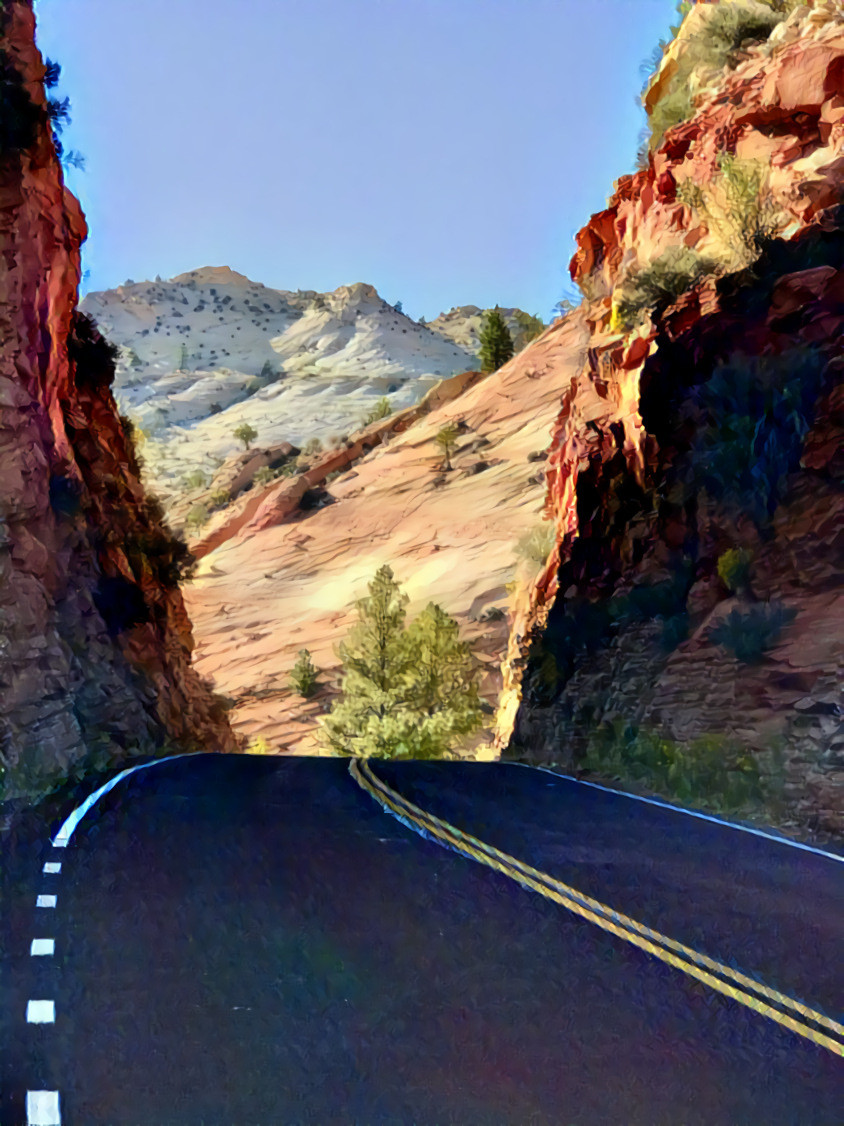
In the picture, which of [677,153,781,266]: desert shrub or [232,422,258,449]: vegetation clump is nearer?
[677,153,781,266]: desert shrub

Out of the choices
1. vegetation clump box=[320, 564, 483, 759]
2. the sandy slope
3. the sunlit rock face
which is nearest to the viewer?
the sunlit rock face

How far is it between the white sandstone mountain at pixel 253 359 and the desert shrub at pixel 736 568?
8243 centimetres

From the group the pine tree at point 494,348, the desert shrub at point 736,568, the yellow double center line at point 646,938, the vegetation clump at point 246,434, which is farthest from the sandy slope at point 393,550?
the yellow double center line at point 646,938

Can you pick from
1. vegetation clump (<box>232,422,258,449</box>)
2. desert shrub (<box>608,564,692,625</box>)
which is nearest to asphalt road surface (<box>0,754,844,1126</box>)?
desert shrub (<box>608,564,692,625</box>)

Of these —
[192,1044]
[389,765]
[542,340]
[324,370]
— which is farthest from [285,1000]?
[324,370]

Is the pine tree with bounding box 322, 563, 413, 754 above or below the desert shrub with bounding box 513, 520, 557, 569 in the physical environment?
below

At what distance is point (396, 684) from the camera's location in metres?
38.1

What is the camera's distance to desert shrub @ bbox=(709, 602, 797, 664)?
51.7 feet

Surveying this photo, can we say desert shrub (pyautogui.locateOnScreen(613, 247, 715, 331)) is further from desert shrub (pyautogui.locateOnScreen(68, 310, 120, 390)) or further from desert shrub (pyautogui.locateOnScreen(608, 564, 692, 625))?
desert shrub (pyautogui.locateOnScreen(68, 310, 120, 390))

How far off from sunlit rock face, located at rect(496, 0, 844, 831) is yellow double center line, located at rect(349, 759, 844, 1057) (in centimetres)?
502

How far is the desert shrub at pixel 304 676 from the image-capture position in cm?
5297

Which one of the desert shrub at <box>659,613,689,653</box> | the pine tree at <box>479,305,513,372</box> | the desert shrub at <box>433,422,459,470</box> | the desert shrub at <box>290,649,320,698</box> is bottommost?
the desert shrub at <box>290,649,320,698</box>

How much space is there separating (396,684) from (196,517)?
4702cm

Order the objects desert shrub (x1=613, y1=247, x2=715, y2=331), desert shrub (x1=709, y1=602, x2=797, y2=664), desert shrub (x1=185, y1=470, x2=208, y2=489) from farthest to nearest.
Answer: desert shrub (x1=185, y1=470, x2=208, y2=489)
desert shrub (x1=613, y1=247, x2=715, y2=331)
desert shrub (x1=709, y1=602, x2=797, y2=664)
